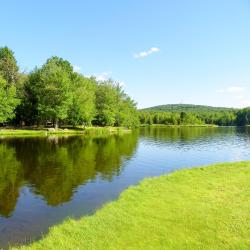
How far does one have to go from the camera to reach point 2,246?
14.3 metres

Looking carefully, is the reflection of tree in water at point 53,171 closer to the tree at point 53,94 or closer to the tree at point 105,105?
the tree at point 53,94

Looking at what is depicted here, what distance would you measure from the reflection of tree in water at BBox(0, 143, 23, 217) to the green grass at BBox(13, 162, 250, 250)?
6930 mm

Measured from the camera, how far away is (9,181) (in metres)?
28.8

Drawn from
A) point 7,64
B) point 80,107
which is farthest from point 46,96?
point 7,64

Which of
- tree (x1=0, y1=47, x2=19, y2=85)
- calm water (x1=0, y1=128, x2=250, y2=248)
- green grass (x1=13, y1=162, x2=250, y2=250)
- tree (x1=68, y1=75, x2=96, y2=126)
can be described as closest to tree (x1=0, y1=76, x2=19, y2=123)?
tree (x1=0, y1=47, x2=19, y2=85)

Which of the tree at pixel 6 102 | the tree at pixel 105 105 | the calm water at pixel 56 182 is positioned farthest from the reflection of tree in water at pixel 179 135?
the calm water at pixel 56 182

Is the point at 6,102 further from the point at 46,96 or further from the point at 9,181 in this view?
the point at 9,181

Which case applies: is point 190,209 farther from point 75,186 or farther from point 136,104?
point 136,104

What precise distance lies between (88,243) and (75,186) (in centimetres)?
1380

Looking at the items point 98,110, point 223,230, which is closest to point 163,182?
point 223,230

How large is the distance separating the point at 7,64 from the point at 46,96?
18948 millimetres

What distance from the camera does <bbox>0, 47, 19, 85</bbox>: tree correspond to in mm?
99188

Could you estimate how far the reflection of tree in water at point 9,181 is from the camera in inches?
843

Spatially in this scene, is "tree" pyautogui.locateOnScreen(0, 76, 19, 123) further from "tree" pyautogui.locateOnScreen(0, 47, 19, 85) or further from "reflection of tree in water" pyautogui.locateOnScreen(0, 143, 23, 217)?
"reflection of tree in water" pyautogui.locateOnScreen(0, 143, 23, 217)
